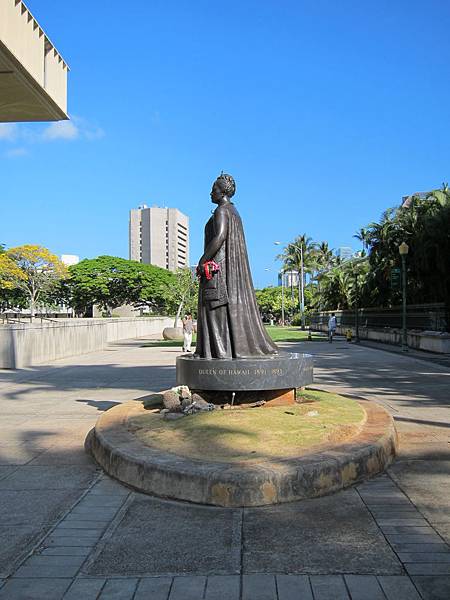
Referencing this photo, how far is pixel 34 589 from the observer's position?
119 inches

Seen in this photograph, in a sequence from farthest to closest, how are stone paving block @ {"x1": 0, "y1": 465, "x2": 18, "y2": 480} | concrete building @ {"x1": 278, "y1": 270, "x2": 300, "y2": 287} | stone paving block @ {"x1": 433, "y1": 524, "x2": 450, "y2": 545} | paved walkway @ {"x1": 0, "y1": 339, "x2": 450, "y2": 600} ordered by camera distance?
concrete building @ {"x1": 278, "y1": 270, "x2": 300, "y2": 287}
stone paving block @ {"x1": 0, "y1": 465, "x2": 18, "y2": 480}
stone paving block @ {"x1": 433, "y1": 524, "x2": 450, "y2": 545}
paved walkway @ {"x1": 0, "y1": 339, "x2": 450, "y2": 600}

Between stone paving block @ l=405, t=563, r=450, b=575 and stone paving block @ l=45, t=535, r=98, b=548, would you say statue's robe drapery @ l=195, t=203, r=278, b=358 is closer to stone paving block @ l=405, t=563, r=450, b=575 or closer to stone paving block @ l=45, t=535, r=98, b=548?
stone paving block @ l=45, t=535, r=98, b=548

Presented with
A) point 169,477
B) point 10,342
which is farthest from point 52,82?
point 169,477

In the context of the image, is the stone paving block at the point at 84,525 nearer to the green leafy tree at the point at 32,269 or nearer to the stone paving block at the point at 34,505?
the stone paving block at the point at 34,505

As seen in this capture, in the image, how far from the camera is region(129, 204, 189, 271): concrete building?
552 feet

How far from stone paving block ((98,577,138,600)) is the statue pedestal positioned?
3.48 meters

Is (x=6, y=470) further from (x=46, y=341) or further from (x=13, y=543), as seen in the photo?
(x=46, y=341)

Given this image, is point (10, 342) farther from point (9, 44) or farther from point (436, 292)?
point (436, 292)

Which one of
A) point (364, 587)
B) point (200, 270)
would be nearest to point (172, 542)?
point (364, 587)

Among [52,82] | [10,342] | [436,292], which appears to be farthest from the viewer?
[436,292]

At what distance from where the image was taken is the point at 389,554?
11.2 ft

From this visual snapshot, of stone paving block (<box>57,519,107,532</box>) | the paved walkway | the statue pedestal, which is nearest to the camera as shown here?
the paved walkway

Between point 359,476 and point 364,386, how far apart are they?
291 inches

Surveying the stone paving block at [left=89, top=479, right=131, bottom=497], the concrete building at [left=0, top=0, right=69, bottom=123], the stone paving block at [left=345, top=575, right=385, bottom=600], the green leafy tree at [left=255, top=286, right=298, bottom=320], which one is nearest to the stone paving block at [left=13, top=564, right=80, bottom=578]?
the stone paving block at [left=89, top=479, right=131, bottom=497]
